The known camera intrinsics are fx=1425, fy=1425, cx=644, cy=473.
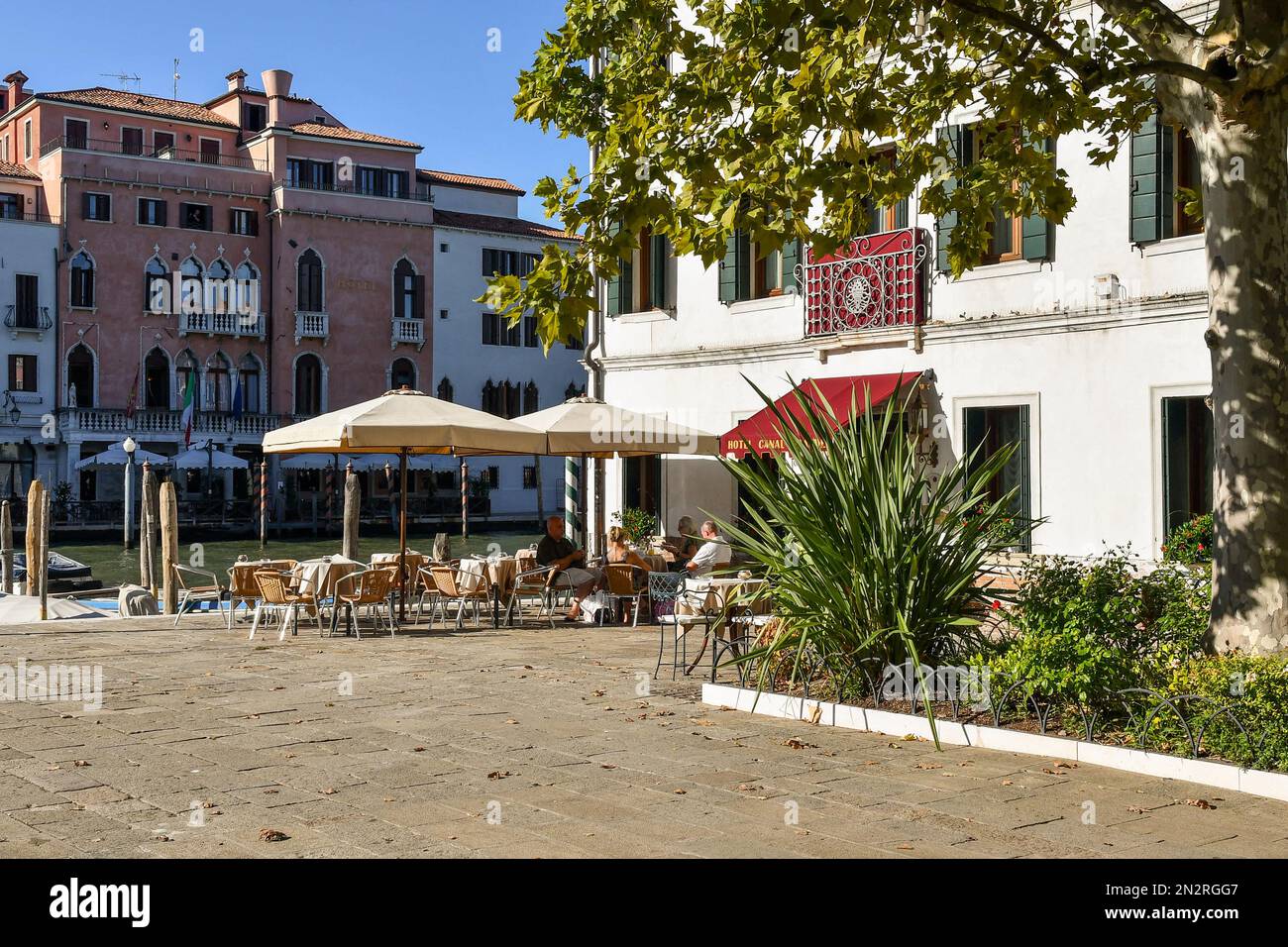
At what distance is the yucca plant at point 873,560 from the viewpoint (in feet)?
28.9

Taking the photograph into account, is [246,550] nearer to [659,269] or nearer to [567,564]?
[659,269]

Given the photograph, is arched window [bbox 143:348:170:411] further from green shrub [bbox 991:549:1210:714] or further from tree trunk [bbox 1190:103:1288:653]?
tree trunk [bbox 1190:103:1288:653]

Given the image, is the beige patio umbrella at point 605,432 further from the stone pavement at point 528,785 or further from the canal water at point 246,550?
the canal water at point 246,550

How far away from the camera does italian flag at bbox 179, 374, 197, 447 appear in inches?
2023

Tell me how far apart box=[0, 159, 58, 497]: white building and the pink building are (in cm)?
44

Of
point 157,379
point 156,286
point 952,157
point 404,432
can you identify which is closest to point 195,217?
point 156,286

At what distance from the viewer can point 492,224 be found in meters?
60.8

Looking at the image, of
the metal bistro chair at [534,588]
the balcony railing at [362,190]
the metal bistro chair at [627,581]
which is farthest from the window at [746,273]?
the balcony railing at [362,190]

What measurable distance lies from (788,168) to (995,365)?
821cm

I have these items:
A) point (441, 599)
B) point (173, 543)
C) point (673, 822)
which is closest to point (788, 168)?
point (673, 822)

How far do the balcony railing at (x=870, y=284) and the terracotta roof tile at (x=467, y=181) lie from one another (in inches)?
1710

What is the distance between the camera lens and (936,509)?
905cm
